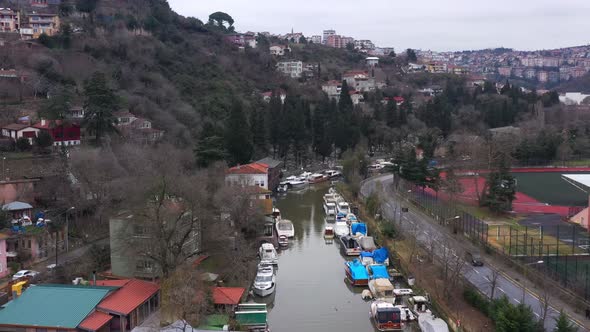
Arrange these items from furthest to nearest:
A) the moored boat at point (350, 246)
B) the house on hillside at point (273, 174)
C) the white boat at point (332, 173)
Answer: the white boat at point (332, 173), the house on hillside at point (273, 174), the moored boat at point (350, 246)

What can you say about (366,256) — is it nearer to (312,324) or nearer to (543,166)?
(312,324)

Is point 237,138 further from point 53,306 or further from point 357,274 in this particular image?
point 53,306

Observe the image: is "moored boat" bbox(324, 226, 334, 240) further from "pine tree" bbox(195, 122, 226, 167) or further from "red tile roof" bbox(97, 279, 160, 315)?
"red tile roof" bbox(97, 279, 160, 315)

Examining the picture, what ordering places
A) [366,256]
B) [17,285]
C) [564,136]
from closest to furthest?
[17,285]
[366,256]
[564,136]

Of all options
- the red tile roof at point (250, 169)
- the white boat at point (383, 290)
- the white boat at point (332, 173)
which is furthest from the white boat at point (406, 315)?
the white boat at point (332, 173)

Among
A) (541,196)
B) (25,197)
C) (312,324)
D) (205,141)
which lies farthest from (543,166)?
(25,197)

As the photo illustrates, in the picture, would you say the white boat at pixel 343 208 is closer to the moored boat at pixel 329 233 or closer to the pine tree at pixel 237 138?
the moored boat at pixel 329 233

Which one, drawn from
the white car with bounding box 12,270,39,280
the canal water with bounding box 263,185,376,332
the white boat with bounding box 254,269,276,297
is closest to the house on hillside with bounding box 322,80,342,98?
the canal water with bounding box 263,185,376,332
